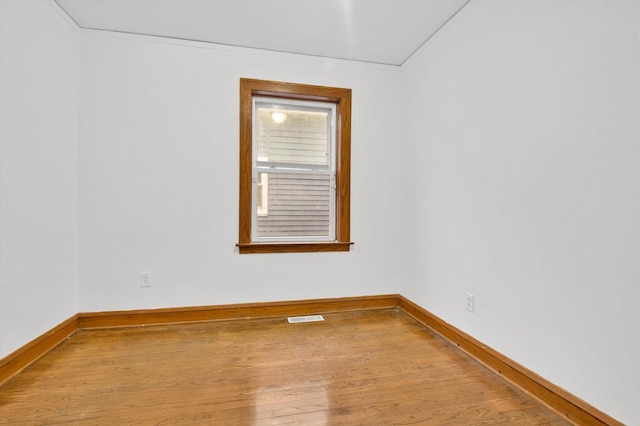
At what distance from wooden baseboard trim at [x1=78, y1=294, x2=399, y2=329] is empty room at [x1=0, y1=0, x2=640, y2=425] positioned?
0.02 meters

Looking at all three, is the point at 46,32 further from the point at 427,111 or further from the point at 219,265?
the point at 427,111

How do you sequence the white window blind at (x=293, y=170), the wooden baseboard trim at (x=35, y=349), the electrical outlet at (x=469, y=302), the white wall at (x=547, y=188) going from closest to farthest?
1. the white wall at (x=547, y=188)
2. the wooden baseboard trim at (x=35, y=349)
3. the electrical outlet at (x=469, y=302)
4. the white window blind at (x=293, y=170)

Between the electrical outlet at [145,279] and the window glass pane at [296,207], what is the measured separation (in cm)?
99

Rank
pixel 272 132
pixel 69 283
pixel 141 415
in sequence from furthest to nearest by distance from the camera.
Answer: pixel 272 132 < pixel 69 283 < pixel 141 415

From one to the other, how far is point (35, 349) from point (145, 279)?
79cm

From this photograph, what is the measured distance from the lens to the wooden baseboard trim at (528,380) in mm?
1440

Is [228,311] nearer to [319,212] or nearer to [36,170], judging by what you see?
[319,212]

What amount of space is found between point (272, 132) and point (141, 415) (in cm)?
237

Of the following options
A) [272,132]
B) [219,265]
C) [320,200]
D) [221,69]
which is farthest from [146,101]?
[320,200]

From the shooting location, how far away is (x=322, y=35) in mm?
2670

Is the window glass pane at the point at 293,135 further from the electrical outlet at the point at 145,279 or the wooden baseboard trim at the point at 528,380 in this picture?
the wooden baseboard trim at the point at 528,380

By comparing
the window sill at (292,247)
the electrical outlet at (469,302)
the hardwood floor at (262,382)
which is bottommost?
the hardwood floor at (262,382)

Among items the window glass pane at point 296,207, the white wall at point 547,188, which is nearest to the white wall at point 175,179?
the window glass pane at point 296,207

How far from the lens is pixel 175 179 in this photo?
2736mm
